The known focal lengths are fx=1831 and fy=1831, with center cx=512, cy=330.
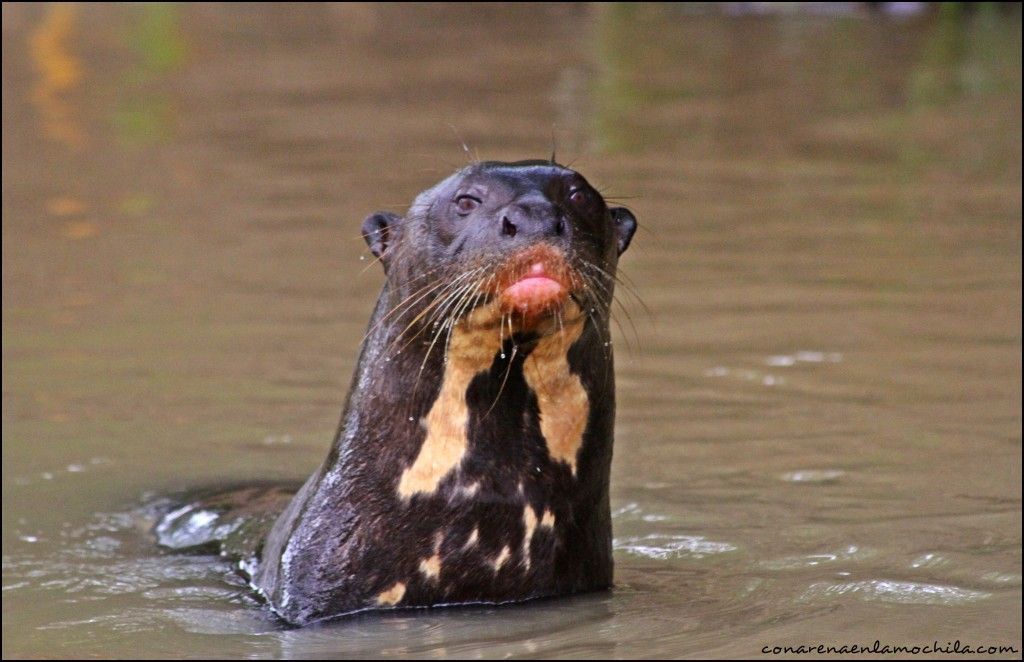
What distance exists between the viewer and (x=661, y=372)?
30.5 feet

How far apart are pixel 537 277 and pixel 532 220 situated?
16 cm

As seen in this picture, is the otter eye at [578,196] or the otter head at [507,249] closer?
the otter head at [507,249]

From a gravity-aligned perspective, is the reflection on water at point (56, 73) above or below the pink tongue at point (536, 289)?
above

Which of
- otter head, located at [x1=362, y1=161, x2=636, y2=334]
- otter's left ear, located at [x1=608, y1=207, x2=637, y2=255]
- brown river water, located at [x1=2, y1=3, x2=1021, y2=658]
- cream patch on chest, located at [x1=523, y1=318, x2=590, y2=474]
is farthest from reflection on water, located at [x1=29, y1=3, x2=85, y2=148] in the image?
cream patch on chest, located at [x1=523, y1=318, x2=590, y2=474]

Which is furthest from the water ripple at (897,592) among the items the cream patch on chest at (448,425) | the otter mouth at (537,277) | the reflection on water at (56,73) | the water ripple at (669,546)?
the reflection on water at (56,73)

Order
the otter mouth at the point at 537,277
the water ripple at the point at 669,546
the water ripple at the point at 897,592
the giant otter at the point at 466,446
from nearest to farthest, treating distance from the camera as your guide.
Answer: the otter mouth at the point at 537,277
the giant otter at the point at 466,446
the water ripple at the point at 897,592
the water ripple at the point at 669,546

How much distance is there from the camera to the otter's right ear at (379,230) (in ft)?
19.0

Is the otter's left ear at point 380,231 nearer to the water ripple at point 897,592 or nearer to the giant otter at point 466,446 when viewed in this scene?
the giant otter at point 466,446

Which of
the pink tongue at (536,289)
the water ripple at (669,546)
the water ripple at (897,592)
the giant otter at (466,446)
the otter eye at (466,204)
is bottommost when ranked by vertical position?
the water ripple at (897,592)

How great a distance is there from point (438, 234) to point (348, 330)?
4667mm

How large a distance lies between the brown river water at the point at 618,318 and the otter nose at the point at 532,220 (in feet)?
2.13

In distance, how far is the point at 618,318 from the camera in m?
10.9

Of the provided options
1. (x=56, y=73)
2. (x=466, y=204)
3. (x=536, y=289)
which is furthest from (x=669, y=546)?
(x=56, y=73)

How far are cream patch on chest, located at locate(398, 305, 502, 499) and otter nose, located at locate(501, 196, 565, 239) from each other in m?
0.44
